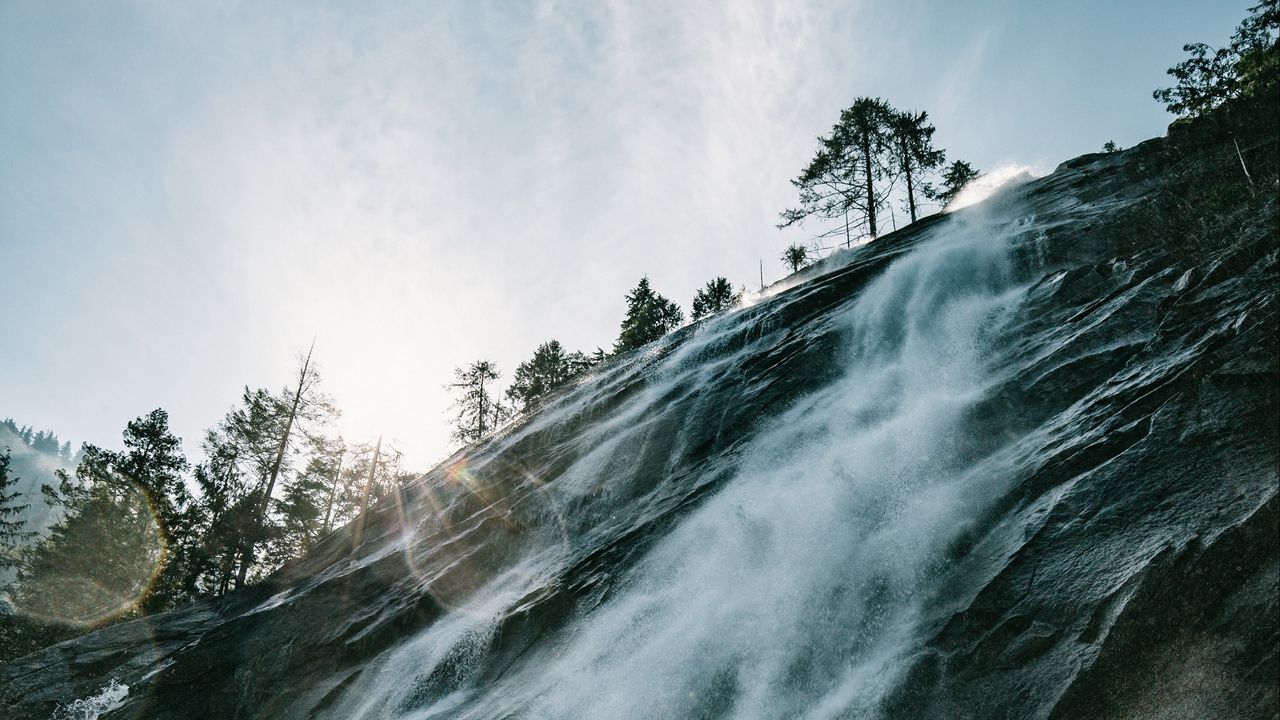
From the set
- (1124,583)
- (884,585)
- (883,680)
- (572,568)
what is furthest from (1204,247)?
(572,568)

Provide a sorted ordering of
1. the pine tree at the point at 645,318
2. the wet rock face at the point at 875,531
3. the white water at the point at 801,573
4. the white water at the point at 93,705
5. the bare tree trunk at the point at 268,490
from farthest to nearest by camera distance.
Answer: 1. the pine tree at the point at 645,318
2. the bare tree trunk at the point at 268,490
3. the white water at the point at 93,705
4. the white water at the point at 801,573
5. the wet rock face at the point at 875,531

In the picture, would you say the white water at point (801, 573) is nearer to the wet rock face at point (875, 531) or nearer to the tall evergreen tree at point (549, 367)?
the wet rock face at point (875, 531)

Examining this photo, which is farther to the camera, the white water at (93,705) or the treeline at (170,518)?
the treeline at (170,518)

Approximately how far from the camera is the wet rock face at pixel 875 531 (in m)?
5.34

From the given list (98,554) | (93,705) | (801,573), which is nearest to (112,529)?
(98,554)

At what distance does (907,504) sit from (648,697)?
4505 millimetres

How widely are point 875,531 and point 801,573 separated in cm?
123

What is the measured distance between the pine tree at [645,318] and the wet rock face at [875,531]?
19.6 meters

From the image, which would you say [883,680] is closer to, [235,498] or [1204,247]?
[1204,247]

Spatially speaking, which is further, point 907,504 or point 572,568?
point 572,568

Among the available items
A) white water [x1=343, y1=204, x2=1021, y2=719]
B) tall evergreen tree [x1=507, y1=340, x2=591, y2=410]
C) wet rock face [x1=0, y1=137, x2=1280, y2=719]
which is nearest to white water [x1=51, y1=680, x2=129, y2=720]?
wet rock face [x1=0, y1=137, x2=1280, y2=719]

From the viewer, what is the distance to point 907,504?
8.27m

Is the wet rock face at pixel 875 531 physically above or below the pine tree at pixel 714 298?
below

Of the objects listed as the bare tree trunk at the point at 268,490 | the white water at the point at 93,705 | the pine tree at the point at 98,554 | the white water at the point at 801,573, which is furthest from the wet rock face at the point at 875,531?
the pine tree at the point at 98,554
